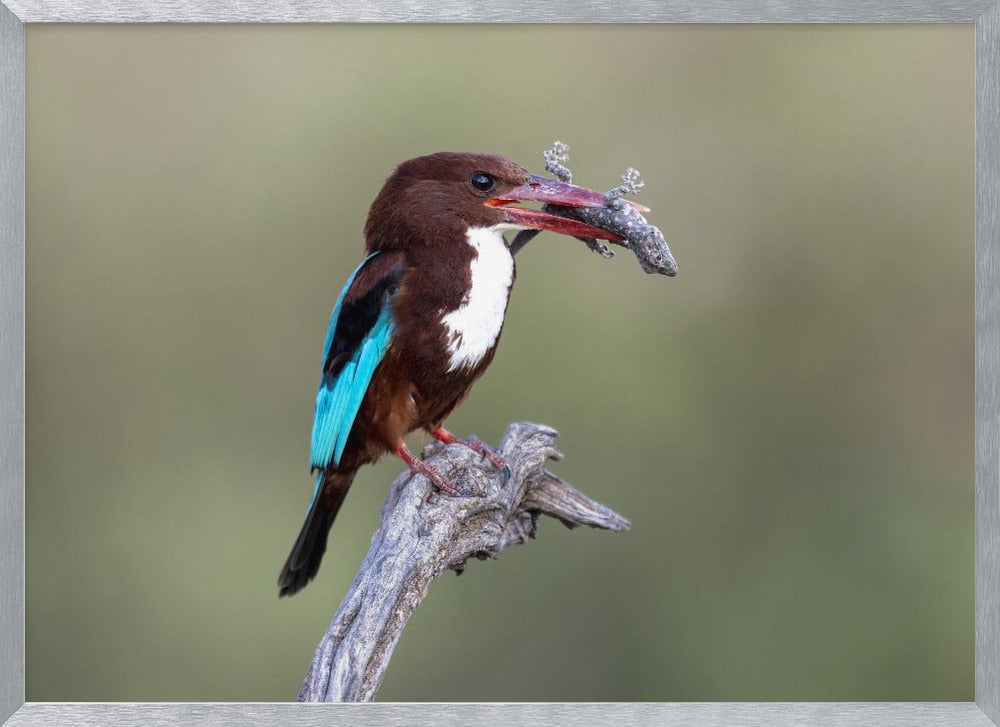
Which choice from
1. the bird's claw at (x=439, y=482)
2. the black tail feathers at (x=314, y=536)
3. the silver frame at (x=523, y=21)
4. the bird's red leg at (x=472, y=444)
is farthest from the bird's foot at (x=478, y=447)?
the silver frame at (x=523, y=21)

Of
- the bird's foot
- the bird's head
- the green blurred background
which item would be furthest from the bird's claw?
the bird's head

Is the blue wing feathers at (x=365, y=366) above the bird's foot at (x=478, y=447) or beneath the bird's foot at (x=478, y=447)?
above

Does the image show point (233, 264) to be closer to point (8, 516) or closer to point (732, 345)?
point (8, 516)

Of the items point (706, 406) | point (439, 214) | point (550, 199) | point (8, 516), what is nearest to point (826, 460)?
point (706, 406)

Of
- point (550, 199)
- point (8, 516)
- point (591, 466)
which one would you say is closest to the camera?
point (8, 516)

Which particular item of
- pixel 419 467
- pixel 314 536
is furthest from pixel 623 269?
pixel 314 536

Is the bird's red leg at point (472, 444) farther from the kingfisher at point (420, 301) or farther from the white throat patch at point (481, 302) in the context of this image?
the white throat patch at point (481, 302)
